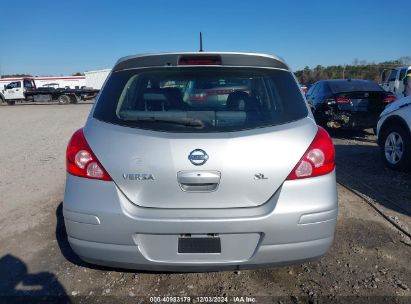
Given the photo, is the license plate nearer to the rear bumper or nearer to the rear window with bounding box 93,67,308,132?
the rear bumper

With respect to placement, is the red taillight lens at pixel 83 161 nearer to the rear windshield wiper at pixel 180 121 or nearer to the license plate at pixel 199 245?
the rear windshield wiper at pixel 180 121

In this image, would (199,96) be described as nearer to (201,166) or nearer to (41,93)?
(201,166)

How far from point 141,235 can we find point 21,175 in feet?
15.3

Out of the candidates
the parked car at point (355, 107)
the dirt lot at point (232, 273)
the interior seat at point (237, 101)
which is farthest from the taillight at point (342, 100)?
the interior seat at point (237, 101)

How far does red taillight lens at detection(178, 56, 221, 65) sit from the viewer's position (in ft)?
8.29

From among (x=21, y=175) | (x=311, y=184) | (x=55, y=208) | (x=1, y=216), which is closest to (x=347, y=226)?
(x=311, y=184)

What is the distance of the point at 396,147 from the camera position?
231 inches

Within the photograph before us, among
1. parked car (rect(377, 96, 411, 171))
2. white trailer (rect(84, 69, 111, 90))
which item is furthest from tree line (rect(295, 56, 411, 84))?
parked car (rect(377, 96, 411, 171))

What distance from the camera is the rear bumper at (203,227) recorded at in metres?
2.18

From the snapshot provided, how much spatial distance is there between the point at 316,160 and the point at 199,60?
1.06 meters

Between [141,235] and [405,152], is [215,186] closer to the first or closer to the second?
[141,235]

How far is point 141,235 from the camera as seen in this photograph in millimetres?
2221

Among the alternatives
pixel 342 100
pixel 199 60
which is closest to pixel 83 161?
pixel 199 60

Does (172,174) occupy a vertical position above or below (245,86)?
below
